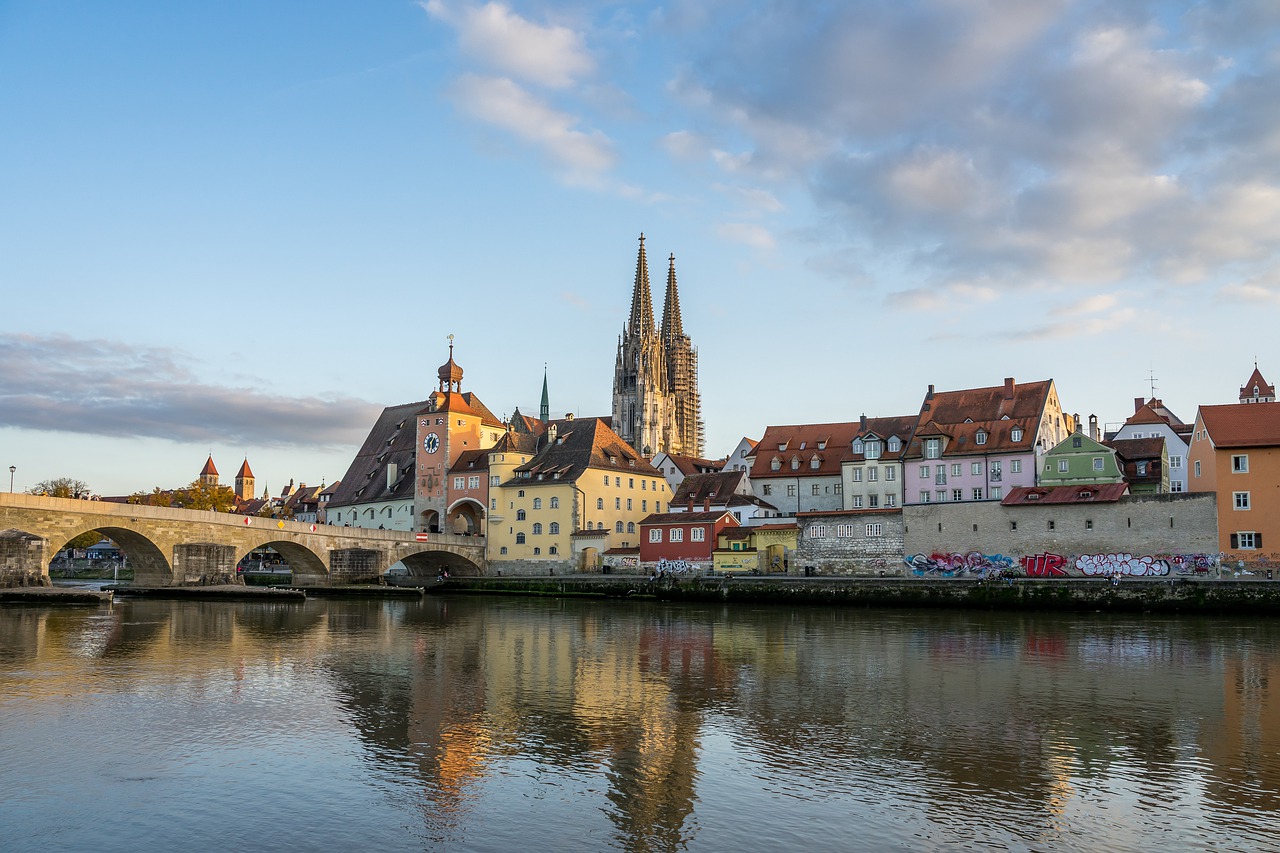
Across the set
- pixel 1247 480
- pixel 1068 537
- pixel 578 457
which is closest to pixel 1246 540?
A: pixel 1247 480

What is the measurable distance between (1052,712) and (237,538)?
48945 mm

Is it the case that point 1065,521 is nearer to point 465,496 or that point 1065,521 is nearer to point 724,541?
point 724,541

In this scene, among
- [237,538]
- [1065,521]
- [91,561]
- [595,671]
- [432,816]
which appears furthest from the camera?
[91,561]

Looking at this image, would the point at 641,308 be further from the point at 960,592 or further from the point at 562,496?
the point at 960,592

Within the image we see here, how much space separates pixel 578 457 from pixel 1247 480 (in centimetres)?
4190

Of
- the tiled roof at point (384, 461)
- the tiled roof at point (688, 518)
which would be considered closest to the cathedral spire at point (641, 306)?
the tiled roof at point (384, 461)

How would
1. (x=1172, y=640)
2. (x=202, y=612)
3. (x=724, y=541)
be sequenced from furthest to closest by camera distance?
(x=724, y=541)
(x=202, y=612)
(x=1172, y=640)

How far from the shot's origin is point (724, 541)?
6184 centimetres

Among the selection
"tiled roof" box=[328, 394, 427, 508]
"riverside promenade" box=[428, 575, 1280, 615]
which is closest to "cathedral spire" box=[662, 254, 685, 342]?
"tiled roof" box=[328, 394, 427, 508]

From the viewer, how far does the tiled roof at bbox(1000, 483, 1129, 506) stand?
166 feet

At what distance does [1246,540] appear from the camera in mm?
46844

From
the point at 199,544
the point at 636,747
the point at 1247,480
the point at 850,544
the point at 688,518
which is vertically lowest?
the point at 636,747

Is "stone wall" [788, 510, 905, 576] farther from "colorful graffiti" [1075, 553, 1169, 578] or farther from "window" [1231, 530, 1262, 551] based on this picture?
"window" [1231, 530, 1262, 551]

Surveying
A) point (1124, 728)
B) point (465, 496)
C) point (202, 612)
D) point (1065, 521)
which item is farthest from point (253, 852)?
point (465, 496)
